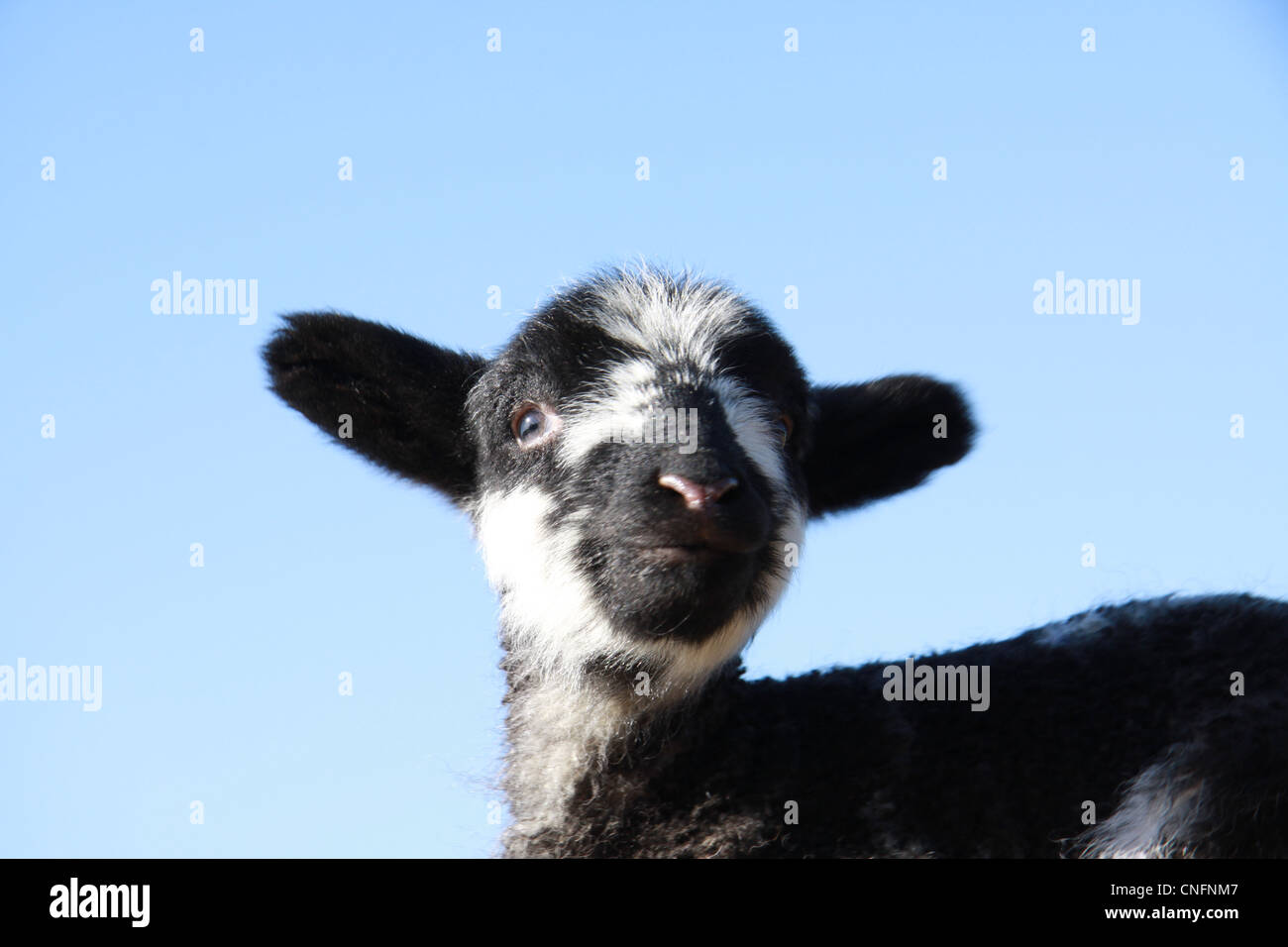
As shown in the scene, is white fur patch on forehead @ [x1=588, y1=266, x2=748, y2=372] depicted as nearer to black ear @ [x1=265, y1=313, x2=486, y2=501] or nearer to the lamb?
the lamb

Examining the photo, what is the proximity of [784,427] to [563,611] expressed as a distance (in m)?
2.00

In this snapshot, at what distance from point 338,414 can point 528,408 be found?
4.66ft

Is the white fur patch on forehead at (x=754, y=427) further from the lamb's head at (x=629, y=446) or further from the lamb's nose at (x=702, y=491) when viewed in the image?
the lamb's nose at (x=702, y=491)

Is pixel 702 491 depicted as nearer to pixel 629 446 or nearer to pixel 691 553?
pixel 691 553

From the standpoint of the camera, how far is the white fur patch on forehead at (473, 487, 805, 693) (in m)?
7.24

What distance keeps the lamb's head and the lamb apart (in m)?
0.02

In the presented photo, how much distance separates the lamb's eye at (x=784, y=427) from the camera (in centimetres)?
820

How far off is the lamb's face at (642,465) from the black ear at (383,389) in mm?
299

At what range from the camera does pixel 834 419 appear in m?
9.05

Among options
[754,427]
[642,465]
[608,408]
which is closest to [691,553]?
[642,465]

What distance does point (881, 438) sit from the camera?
29.8ft

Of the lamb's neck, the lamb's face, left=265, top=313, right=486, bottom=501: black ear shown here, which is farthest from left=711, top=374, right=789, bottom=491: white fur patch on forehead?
left=265, top=313, right=486, bottom=501: black ear
